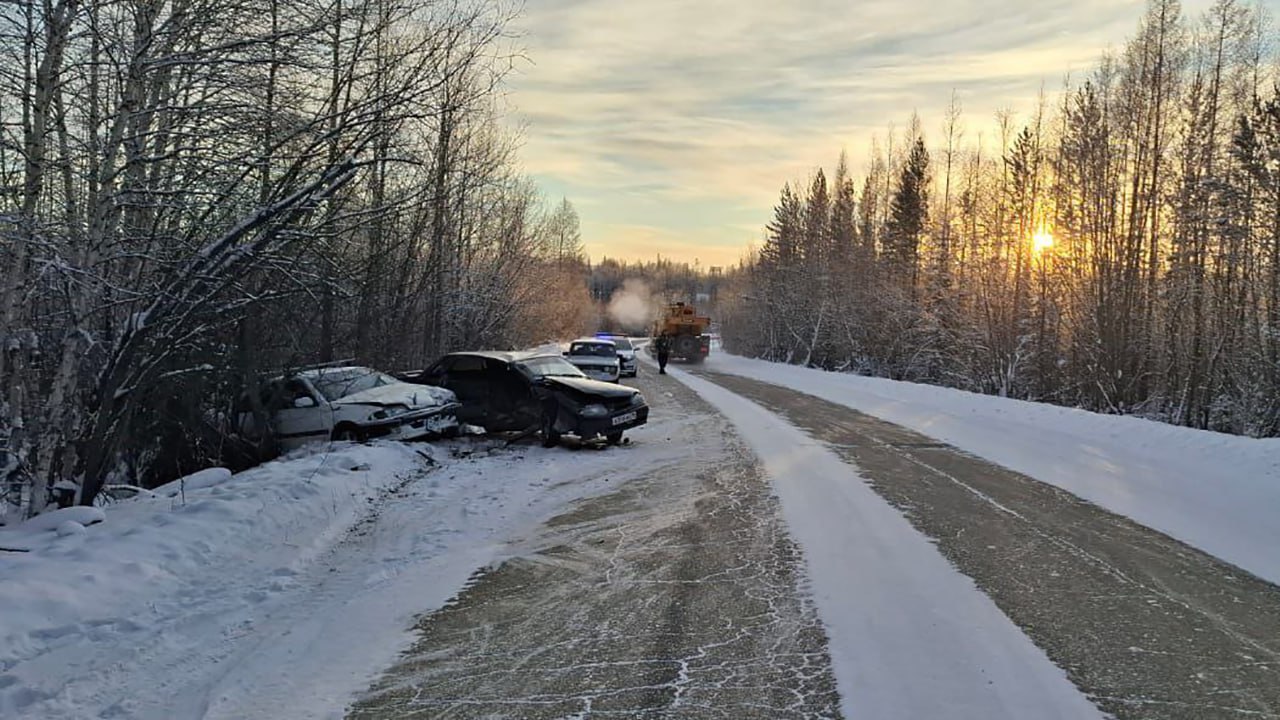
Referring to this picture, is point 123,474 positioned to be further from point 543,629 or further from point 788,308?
point 788,308

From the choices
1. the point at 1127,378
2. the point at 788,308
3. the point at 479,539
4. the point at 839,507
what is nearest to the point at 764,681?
the point at 479,539

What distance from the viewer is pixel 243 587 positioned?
216 inches

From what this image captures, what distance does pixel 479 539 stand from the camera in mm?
6988

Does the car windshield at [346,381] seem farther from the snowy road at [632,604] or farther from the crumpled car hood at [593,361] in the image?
the crumpled car hood at [593,361]

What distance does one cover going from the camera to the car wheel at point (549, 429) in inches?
488

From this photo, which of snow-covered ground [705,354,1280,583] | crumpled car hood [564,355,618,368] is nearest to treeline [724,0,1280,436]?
snow-covered ground [705,354,1280,583]

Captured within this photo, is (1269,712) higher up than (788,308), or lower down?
lower down

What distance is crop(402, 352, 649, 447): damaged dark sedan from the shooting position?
1231cm

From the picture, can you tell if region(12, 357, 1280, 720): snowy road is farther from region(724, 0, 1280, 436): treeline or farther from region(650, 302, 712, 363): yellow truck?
region(650, 302, 712, 363): yellow truck

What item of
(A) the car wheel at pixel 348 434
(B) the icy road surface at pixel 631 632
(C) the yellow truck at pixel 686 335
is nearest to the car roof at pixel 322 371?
(A) the car wheel at pixel 348 434

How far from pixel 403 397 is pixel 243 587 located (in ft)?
22.5

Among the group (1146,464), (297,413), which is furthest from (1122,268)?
(297,413)

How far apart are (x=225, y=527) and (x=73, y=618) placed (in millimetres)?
1930

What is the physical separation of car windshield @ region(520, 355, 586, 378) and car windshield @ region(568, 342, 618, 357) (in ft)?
39.6
